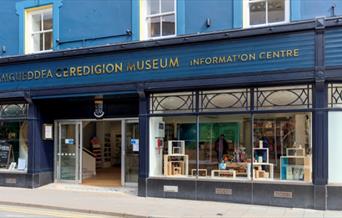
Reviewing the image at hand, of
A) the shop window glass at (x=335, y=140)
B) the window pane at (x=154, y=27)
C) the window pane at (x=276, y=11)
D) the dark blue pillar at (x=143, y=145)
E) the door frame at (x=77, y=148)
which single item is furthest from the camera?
the door frame at (x=77, y=148)

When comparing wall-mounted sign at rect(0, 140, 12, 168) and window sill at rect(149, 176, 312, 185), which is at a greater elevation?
wall-mounted sign at rect(0, 140, 12, 168)

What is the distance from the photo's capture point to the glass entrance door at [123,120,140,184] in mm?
15375

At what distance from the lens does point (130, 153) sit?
15.5m

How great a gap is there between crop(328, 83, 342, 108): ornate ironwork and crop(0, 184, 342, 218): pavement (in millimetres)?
2634

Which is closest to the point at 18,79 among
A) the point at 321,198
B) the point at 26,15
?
the point at 26,15

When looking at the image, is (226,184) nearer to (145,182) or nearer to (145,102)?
(145,182)

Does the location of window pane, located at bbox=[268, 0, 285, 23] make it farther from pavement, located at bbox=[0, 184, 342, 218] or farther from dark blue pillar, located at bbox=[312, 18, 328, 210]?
pavement, located at bbox=[0, 184, 342, 218]

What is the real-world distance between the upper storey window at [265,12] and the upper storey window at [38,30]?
7100 mm

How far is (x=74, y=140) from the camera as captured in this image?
16.3 m

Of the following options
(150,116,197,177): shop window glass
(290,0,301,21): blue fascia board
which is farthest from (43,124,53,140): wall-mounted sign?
(290,0,301,21): blue fascia board

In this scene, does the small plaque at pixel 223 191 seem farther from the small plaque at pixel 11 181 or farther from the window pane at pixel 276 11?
the small plaque at pixel 11 181

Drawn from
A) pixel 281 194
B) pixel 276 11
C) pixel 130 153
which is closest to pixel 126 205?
pixel 130 153

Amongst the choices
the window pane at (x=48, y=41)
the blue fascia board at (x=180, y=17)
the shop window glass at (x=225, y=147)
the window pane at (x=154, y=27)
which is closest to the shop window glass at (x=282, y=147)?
the shop window glass at (x=225, y=147)

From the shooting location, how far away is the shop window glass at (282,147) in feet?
37.8
